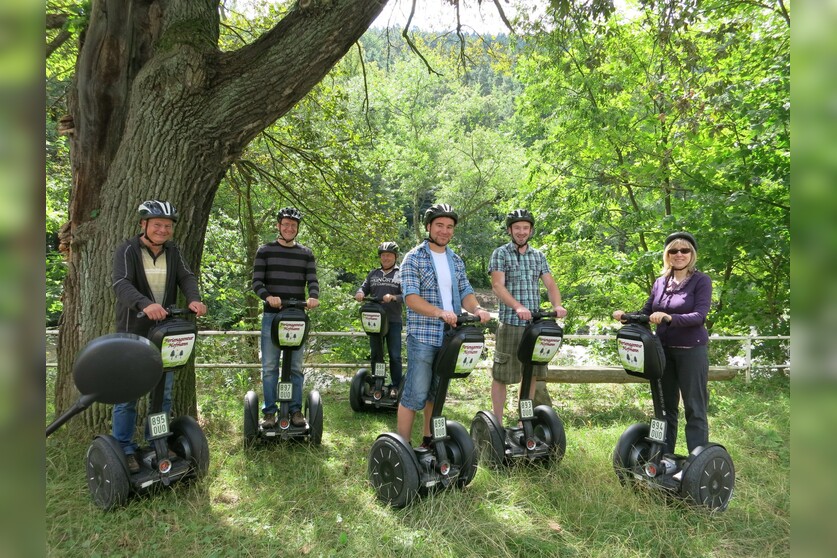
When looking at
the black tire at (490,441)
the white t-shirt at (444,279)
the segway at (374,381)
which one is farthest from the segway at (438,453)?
the segway at (374,381)

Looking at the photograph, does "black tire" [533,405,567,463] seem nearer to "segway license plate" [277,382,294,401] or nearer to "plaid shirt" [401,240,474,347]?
"plaid shirt" [401,240,474,347]

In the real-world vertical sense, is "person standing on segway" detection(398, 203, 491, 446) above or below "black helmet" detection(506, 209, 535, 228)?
below

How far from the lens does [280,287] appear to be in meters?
5.27

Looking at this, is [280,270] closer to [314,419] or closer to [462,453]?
[314,419]

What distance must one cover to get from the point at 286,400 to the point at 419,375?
149 centimetres

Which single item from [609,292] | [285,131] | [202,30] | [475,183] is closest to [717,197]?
[609,292]

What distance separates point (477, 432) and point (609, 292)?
713 cm

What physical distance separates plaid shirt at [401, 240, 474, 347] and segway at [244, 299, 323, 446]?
120 cm

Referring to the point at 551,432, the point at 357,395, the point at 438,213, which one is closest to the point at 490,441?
the point at 551,432

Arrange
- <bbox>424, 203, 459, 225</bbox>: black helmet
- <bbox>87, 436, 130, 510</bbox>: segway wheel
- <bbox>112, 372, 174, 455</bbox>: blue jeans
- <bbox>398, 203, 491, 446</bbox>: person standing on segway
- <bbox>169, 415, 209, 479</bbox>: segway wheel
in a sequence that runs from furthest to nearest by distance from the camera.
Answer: <bbox>424, 203, 459, 225</bbox>: black helmet, <bbox>398, 203, 491, 446</bbox>: person standing on segway, <bbox>169, 415, 209, 479</bbox>: segway wheel, <bbox>112, 372, 174, 455</bbox>: blue jeans, <bbox>87, 436, 130, 510</bbox>: segway wheel

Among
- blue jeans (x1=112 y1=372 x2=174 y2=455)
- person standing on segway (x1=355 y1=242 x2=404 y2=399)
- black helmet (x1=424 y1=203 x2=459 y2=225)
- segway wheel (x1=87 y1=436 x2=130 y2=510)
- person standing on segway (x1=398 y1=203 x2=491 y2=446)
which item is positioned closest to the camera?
segway wheel (x1=87 y1=436 x2=130 y2=510)

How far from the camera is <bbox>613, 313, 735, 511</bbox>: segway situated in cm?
372

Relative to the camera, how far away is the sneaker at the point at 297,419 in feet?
16.4

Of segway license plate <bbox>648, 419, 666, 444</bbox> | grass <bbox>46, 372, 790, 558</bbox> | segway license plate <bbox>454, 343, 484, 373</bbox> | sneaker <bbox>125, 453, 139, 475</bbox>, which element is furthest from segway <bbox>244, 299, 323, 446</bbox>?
segway license plate <bbox>648, 419, 666, 444</bbox>
